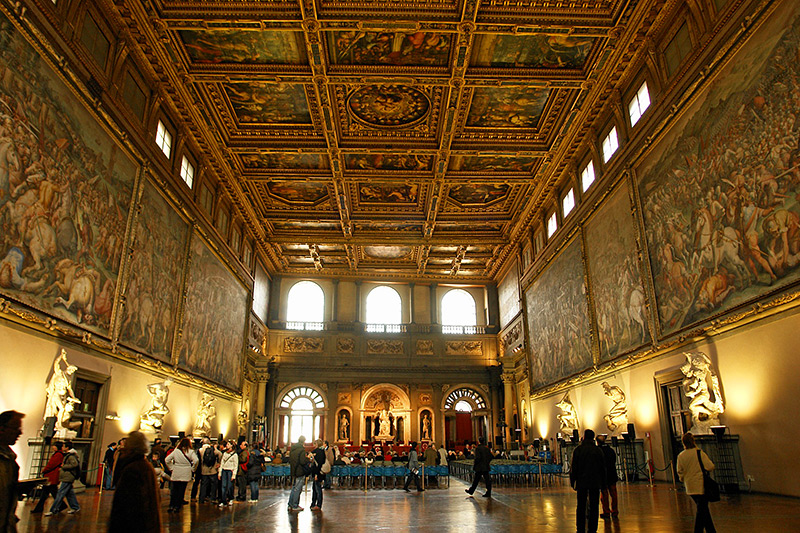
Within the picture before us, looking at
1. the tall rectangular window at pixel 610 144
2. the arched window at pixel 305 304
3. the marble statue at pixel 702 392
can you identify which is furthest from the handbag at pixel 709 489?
the arched window at pixel 305 304

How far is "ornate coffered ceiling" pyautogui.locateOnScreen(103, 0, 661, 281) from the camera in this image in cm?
1422

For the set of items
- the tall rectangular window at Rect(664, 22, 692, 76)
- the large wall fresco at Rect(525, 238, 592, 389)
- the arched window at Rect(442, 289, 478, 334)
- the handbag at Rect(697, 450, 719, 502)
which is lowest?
the handbag at Rect(697, 450, 719, 502)

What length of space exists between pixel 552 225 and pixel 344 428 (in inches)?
624

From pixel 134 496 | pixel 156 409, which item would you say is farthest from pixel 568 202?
pixel 134 496

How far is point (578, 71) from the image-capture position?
16.3 metres

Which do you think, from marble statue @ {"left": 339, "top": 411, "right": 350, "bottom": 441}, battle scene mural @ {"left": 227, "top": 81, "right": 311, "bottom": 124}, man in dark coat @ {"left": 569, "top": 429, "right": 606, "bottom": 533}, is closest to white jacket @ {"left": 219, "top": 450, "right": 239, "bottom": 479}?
man in dark coat @ {"left": 569, "top": 429, "right": 606, "bottom": 533}

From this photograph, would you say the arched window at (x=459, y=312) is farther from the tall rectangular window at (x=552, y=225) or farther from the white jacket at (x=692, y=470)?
the white jacket at (x=692, y=470)

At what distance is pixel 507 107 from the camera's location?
1847cm

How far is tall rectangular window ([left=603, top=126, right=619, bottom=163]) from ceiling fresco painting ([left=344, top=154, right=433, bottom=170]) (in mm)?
6434

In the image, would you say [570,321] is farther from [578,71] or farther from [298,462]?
[298,462]

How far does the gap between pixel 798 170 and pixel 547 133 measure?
1096 cm

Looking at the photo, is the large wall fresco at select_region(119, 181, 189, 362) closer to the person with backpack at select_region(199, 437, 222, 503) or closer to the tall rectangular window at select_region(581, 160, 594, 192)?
the person with backpack at select_region(199, 437, 222, 503)

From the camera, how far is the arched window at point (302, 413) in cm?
3069

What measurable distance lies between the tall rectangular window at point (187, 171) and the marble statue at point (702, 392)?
625 inches
